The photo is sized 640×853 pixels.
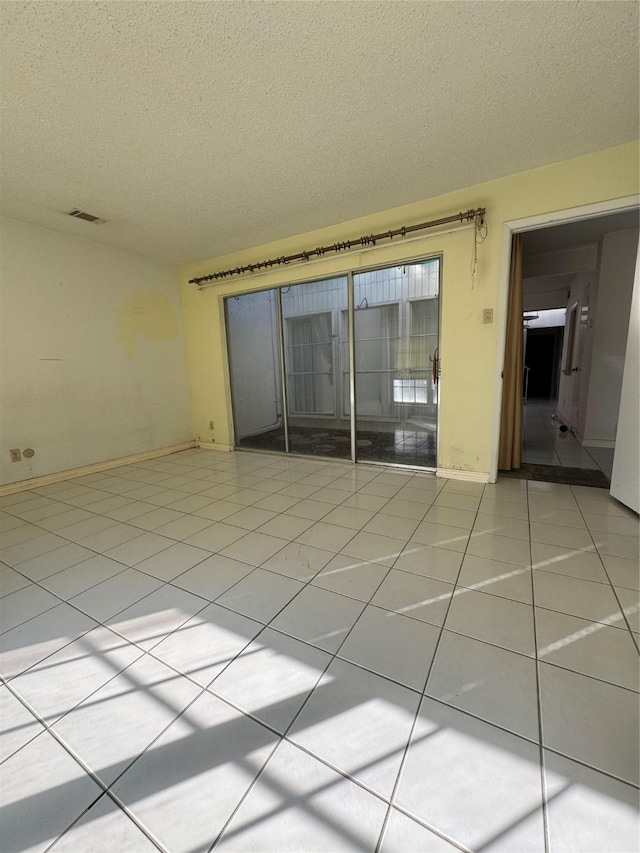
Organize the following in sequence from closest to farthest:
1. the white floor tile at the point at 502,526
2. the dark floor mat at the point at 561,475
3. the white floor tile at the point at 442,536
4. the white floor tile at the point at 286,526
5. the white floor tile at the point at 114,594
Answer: the white floor tile at the point at 114,594 < the white floor tile at the point at 442,536 < the white floor tile at the point at 502,526 < the white floor tile at the point at 286,526 < the dark floor mat at the point at 561,475

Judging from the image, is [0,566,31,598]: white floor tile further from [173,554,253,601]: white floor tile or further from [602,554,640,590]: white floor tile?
[602,554,640,590]: white floor tile

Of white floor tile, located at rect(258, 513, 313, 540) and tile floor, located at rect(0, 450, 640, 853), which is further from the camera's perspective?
white floor tile, located at rect(258, 513, 313, 540)

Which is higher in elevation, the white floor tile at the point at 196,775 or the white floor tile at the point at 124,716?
the white floor tile at the point at 196,775

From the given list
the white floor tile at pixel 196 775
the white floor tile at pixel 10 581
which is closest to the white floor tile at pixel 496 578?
the white floor tile at pixel 196 775

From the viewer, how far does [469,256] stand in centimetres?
308

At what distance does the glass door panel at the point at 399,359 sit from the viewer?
3.64m

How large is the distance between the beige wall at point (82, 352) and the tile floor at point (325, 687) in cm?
162

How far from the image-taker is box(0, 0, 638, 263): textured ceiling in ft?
4.95

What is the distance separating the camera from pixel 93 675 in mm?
1316

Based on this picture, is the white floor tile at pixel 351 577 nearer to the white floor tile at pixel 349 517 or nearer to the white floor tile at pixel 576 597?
the white floor tile at pixel 349 517

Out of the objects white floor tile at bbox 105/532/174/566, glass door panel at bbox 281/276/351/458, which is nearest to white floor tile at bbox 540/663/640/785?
white floor tile at bbox 105/532/174/566

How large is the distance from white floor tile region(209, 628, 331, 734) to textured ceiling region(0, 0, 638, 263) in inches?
105

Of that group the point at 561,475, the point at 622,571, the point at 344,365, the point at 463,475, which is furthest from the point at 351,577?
the point at 344,365

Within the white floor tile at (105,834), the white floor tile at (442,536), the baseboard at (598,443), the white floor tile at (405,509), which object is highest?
the baseboard at (598,443)
